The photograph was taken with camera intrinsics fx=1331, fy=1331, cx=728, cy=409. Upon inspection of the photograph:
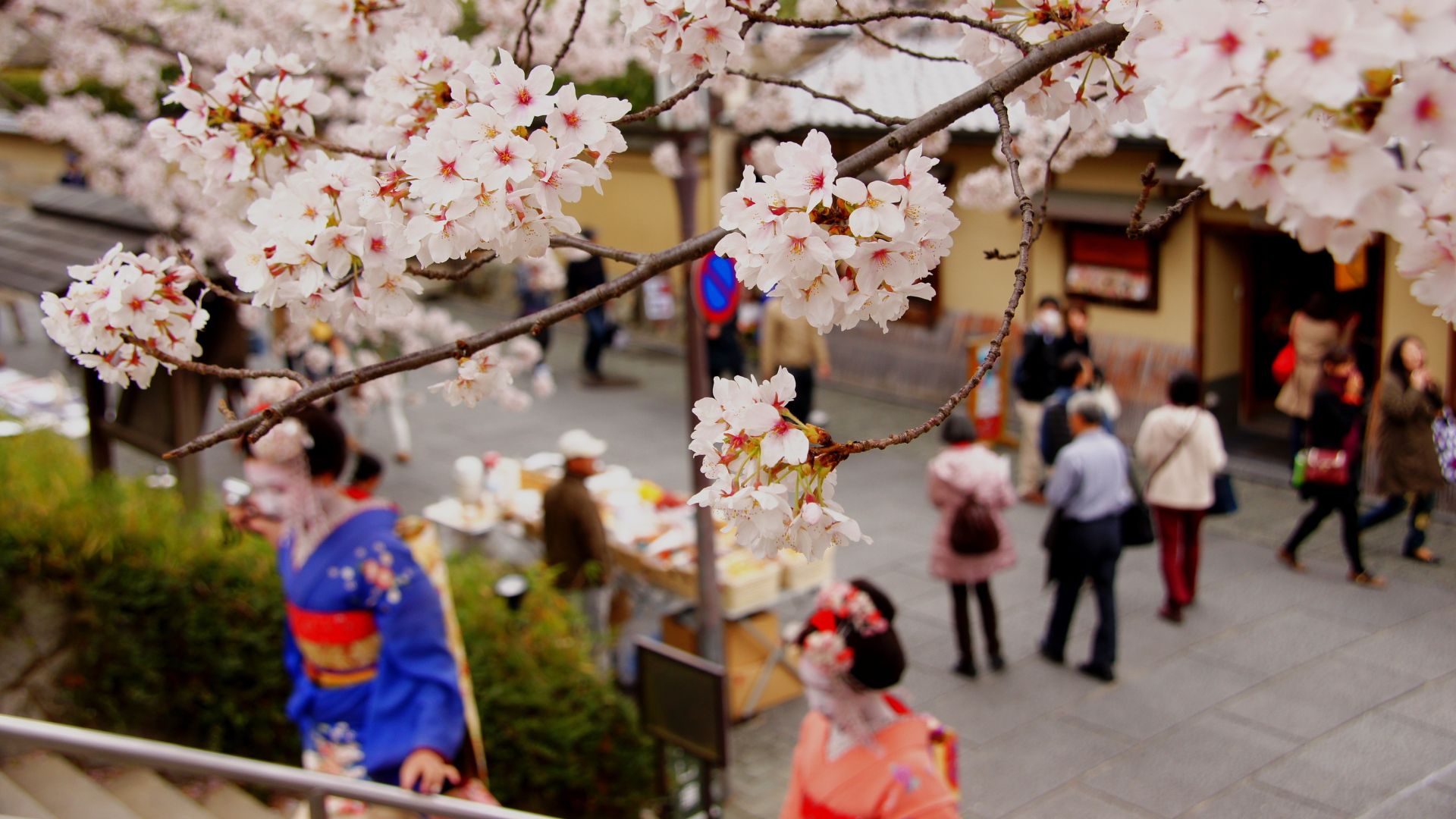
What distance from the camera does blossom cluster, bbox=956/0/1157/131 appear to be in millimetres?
2314

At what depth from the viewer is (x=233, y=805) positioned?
196 inches

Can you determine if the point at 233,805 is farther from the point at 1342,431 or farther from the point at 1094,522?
the point at 1342,431

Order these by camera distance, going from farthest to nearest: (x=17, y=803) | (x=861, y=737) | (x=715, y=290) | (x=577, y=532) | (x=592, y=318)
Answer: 1. (x=592, y=318)
2. (x=577, y=532)
3. (x=715, y=290)
4. (x=17, y=803)
5. (x=861, y=737)

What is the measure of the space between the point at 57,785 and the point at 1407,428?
298 inches

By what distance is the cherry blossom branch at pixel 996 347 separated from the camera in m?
1.80

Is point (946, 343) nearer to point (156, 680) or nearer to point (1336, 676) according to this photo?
point (1336, 676)

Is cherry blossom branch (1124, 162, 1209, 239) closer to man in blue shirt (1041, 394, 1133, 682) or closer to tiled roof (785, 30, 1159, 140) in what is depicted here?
man in blue shirt (1041, 394, 1133, 682)

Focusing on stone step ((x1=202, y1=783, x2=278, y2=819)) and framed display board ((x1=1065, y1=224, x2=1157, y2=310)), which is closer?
stone step ((x1=202, y1=783, x2=278, y2=819))

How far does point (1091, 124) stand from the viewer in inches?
96.1

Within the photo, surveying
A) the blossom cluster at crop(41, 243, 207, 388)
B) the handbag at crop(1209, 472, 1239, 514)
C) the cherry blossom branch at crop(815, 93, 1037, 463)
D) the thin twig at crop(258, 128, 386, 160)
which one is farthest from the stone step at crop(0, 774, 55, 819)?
the handbag at crop(1209, 472, 1239, 514)

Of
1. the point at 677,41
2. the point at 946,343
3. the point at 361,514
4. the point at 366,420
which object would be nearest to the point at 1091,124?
the point at 677,41

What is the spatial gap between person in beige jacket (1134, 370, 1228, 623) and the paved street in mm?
397

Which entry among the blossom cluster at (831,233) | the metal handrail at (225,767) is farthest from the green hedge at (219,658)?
the blossom cluster at (831,233)

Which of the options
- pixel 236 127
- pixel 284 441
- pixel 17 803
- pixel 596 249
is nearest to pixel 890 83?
pixel 284 441
